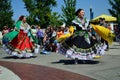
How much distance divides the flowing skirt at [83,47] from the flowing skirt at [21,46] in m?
3.61

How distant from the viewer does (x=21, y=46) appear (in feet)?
56.1

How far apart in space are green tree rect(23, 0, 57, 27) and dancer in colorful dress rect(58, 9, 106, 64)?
37113 mm

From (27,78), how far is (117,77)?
7.75 feet

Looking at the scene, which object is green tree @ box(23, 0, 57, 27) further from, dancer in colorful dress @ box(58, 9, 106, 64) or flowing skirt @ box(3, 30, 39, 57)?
dancer in colorful dress @ box(58, 9, 106, 64)

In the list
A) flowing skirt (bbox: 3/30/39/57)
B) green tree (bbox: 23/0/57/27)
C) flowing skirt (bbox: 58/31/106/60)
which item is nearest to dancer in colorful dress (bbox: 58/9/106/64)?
flowing skirt (bbox: 58/31/106/60)

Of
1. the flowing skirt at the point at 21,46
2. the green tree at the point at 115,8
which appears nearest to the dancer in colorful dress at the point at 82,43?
the flowing skirt at the point at 21,46

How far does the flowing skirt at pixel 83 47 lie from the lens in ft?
45.1

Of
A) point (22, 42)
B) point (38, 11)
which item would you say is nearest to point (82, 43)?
point (22, 42)

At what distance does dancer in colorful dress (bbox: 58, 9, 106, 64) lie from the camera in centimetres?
1372

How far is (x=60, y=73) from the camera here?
11.5 metres

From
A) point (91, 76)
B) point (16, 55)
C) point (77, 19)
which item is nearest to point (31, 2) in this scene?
point (16, 55)

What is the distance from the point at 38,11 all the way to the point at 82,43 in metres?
37.7

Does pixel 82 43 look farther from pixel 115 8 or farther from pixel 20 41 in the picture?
pixel 115 8

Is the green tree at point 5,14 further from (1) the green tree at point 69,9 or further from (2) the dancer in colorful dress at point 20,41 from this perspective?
(2) the dancer in colorful dress at point 20,41
